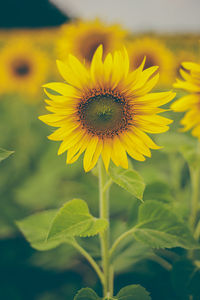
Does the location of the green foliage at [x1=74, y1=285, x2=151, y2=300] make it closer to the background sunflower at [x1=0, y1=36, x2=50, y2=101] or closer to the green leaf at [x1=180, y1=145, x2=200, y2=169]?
the green leaf at [x1=180, y1=145, x2=200, y2=169]

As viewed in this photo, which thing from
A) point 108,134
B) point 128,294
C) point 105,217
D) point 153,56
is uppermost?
point 153,56

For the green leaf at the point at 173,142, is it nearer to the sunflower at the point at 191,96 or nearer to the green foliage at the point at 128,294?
the sunflower at the point at 191,96

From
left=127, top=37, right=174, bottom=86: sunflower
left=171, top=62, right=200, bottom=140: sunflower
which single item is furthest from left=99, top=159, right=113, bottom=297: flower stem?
left=127, top=37, right=174, bottom=86: sunflower

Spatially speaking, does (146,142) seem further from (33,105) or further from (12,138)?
(33,105)

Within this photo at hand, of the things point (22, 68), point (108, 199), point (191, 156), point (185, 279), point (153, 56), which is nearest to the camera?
point (185, 279)

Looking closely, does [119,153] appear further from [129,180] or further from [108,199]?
[108,199]

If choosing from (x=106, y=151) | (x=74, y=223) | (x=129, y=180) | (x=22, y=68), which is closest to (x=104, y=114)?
(x=106, y=151)

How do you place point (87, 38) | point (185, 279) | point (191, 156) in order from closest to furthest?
point (185, 279) → point (191, 156) → point (87, 38)

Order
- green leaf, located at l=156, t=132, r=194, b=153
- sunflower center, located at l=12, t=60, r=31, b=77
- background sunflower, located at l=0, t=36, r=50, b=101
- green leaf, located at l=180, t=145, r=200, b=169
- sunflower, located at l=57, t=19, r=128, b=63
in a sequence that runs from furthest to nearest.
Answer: sunflower center, located at l=12, t=60, r=31, b=77
background sunflower, located at l=0, t=36, r=50, b=101
sunflower, located at l=57, t=19, r=128, b=63
green leaf, located at l=156, t=132, r=194, b=153
green leaf, located at l=180, t=145, r=200, b=169
